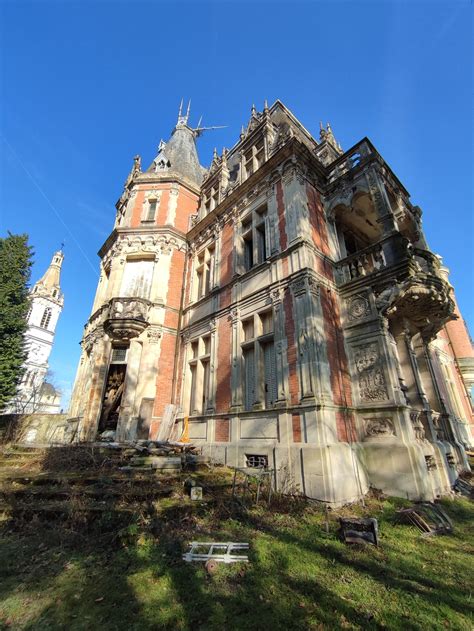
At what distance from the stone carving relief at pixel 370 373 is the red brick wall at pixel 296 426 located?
218 cm

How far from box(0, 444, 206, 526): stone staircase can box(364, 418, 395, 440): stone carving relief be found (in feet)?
17.1

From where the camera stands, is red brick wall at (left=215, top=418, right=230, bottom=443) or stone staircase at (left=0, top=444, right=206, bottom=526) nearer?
stone staircase at (left=0, top=444, right=206, bottom=526)

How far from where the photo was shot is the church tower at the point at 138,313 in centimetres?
1319

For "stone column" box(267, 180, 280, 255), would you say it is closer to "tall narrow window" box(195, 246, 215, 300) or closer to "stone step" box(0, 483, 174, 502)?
"tall narrow window" box(195, 246, 215, 300)

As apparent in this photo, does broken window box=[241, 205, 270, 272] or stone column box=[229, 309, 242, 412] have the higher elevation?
broken window box=[241, 205, 270, 272]

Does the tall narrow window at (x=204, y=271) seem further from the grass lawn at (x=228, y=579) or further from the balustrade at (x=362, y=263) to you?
the grass lawn at (x=228, y=579)

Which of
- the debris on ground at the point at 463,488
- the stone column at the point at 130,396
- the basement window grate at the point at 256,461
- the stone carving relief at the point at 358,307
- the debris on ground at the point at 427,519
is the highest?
the stone carving relief at the point at 358,307

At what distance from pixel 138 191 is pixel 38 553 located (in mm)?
18309

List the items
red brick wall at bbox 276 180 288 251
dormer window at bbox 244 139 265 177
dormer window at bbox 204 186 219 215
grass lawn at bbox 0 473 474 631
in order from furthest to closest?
dormer window at bbox 204 186 219 215, dormer window at bbox 244 139 265 177, red brick wall at bbox 276 180 288 251, grass lawn at bbox 0 473 474 631

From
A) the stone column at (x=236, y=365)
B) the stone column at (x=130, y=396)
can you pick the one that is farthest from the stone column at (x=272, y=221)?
the stone column at (x=130, y=396)

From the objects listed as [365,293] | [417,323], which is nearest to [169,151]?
[365,293]

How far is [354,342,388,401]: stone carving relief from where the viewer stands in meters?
8.35

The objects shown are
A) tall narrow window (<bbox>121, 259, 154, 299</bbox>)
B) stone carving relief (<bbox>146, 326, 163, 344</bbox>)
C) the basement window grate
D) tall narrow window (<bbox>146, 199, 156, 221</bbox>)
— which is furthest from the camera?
tall narrow window (<bbox>146, 199, 156, 221</bbox>)

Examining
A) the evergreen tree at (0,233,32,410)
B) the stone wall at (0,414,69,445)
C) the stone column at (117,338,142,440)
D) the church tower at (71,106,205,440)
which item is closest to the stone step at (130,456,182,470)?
the stone column at (117,338,142,440)
